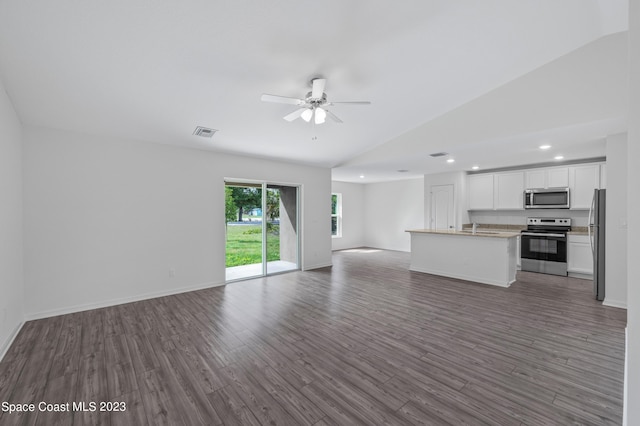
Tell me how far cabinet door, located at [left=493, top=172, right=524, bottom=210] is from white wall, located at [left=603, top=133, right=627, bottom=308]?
2.52 meters

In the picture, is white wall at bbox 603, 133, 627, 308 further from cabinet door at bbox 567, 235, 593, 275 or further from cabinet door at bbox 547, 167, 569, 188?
cabinet door at bbox 547, 167, 569, 188

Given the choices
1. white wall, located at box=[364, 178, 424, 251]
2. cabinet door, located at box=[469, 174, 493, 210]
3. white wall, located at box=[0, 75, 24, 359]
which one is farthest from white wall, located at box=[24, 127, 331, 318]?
cabinet door, located at box=[469, 174, 493, 210]

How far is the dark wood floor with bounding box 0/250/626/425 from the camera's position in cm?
189

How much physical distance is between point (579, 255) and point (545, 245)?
56 cm

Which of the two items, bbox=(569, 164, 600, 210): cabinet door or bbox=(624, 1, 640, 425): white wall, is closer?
bbox=(624, 1, 640, 425): white wall

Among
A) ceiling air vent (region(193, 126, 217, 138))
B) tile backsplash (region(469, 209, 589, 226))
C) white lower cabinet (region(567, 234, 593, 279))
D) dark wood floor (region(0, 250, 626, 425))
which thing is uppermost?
ceiling air vent (region(193, 126, 217, 138))

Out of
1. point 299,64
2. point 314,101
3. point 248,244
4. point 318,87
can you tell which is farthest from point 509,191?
point 248,244

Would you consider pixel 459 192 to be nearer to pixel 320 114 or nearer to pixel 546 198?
pixel 546 198

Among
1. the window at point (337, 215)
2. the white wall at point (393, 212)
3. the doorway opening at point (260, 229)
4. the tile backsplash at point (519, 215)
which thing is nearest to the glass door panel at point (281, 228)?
the doorway opening at point (260, 229)

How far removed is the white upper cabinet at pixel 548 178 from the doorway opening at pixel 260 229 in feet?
17.9

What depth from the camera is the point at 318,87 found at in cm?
288

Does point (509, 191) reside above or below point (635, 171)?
above

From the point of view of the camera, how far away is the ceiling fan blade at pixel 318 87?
9.22 feet

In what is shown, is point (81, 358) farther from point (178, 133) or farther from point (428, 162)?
point (428, 162)
